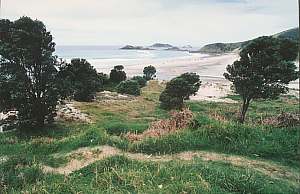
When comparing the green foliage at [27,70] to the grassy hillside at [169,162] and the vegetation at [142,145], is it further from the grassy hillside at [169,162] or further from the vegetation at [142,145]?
the grassy hillside at [169,162]

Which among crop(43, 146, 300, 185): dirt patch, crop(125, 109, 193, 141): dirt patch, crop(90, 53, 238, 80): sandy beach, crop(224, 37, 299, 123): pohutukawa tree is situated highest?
crop(224, 37, 299, 123): pohutukawa tree

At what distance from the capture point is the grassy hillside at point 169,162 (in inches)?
429

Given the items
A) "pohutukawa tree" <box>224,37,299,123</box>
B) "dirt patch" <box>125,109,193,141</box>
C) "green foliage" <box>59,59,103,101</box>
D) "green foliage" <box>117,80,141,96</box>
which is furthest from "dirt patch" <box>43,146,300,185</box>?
"green foliage" <box>117,80,141,96</box>

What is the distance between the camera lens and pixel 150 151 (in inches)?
600

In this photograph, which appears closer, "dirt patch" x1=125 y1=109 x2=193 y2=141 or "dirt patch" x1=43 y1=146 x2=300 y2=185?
"dirt patch" x1=43 y1=146 x2=300 y2=185

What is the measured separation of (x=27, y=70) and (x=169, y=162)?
17.2 metres

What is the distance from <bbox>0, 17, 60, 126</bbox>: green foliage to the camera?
87.4 feet

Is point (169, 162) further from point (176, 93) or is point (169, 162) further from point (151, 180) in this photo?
point (176, 93)

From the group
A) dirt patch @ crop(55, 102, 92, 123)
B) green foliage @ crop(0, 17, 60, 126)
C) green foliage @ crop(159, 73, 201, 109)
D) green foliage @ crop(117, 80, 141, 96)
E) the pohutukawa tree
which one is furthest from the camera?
green foliage @ crop(117, 80, 141, 96)

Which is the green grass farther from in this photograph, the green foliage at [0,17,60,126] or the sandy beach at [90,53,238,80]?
the sandy beach at [90,53,238,80]

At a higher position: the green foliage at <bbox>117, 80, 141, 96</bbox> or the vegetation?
the vegetation

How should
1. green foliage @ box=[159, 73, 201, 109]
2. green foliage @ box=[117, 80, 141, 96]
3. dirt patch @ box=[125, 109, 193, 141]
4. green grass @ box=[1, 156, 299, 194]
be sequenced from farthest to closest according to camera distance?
green foliage @ box=[117, 80, 141, 96]
green foliage @ box=[159, 73, 201, 109]
dirt patch @ box=[125, 109, 193, 141]
green grass @ box=[1, 156, 299, 194]

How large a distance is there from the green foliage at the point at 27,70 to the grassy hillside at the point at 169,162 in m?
7.82

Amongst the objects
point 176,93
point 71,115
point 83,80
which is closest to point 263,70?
point 176,93
